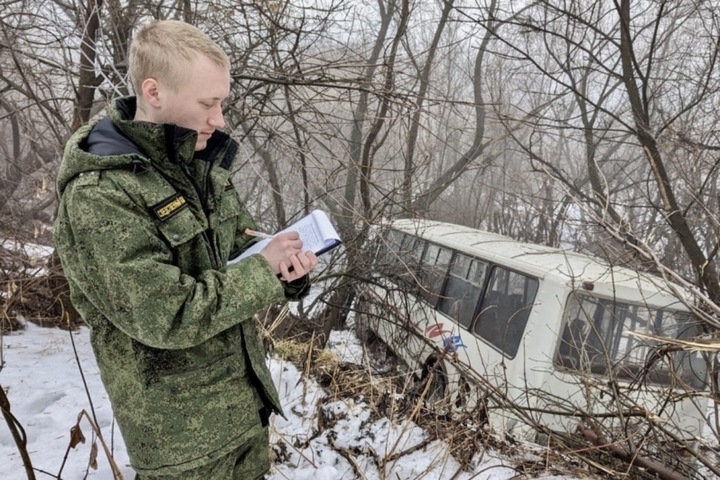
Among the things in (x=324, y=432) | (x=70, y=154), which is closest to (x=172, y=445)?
(x=70, y=154)

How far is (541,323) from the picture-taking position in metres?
4.50

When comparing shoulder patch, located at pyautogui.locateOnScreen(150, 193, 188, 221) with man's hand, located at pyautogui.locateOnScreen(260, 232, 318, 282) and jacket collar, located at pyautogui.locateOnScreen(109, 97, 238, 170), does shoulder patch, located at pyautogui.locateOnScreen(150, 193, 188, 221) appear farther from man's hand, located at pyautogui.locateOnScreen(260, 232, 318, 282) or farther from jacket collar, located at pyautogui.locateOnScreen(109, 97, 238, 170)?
man's hand, located at pyautogui.locateOnScreen(260, 232, 318, 282)

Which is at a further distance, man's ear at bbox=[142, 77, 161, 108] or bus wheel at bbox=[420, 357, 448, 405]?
bus wheel at bbox=[420, 357, 448, 405]

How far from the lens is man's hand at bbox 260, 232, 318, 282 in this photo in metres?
1.35

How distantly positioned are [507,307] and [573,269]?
88 centimetres

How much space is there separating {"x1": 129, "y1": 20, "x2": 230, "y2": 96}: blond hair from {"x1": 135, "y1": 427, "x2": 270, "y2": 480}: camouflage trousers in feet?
3.81

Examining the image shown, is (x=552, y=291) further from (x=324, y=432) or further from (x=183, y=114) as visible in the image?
(x=183, y=114)

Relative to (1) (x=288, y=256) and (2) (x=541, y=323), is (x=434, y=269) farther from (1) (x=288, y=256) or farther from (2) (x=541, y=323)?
(1) (x=288, y=256)

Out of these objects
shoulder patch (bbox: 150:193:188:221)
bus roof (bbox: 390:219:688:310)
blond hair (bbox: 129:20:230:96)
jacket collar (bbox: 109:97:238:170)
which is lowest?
bus roof (bbox: 390:219:688:310)

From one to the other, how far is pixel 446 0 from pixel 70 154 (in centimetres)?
652

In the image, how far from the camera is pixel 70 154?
1195mm

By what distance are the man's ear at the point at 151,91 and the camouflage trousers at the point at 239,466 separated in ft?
3.61

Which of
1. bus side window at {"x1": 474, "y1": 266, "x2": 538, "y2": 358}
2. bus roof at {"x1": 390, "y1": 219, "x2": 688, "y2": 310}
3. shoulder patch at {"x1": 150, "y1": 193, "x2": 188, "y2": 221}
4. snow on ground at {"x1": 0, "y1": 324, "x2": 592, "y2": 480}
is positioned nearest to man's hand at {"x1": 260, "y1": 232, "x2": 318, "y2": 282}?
shoulder patch at {"x1": 150, "y1": 193, "x2": 188, "y2": 221}

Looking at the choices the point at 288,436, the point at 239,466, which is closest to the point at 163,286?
the point at 239,466
